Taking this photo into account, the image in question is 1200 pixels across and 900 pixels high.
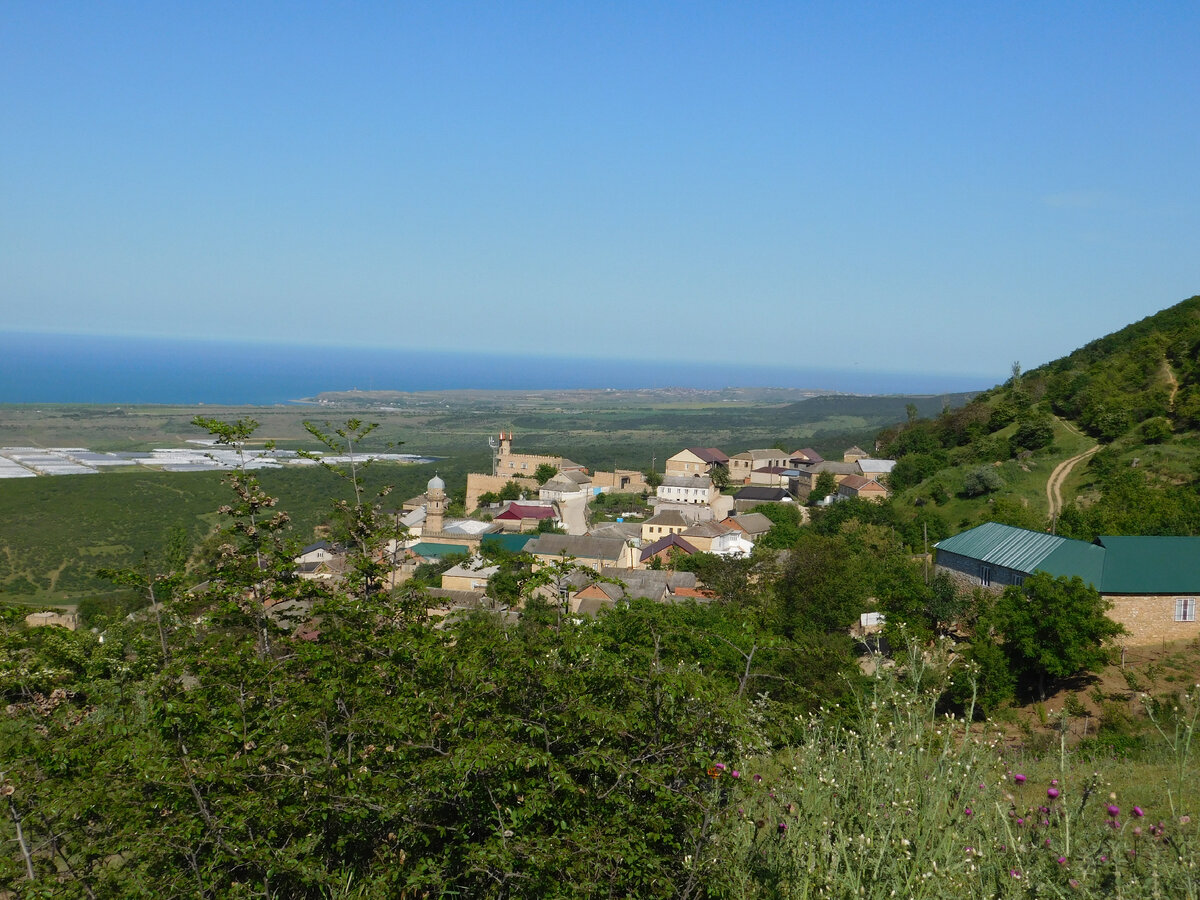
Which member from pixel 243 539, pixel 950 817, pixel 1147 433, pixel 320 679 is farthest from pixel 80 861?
pixel 1147 433

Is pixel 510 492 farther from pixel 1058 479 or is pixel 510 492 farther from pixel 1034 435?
pixel 1058 479

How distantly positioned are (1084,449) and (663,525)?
63.1 ft

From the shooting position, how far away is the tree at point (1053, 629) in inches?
671

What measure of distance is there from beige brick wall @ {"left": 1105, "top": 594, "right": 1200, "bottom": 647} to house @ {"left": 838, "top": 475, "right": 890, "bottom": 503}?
67.7 ft

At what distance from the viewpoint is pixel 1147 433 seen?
3406 cm

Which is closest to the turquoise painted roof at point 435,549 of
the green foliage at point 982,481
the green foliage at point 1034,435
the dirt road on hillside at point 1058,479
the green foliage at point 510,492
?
the green foliage at point 510,492

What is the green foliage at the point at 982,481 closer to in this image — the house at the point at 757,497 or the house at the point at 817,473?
the house at the point at 757,497

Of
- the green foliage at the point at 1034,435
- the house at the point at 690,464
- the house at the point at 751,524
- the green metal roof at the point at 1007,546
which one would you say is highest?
the green foliage at the point at 1034,435

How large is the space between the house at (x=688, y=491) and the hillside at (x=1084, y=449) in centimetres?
1178

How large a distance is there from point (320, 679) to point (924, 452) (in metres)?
47.5

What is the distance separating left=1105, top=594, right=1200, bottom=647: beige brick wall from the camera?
1967 cm

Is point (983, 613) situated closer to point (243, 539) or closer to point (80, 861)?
point (243, 539)

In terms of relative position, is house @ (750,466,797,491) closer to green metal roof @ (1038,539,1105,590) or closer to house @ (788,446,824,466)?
house @ (788,446,824,466)

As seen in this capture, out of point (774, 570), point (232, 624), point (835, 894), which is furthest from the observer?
point (774, 570)
